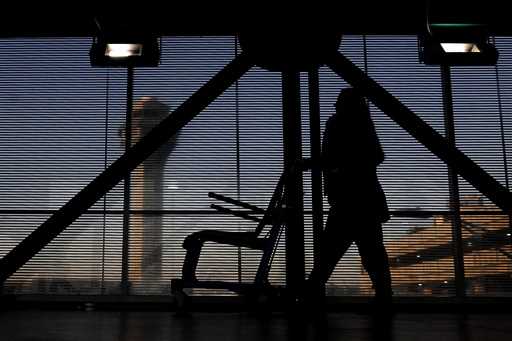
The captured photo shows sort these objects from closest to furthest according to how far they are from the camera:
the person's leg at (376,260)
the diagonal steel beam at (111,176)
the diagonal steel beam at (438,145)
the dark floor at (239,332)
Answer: the dark floor at (239,332) → the person's leg at (376,260) → the diagonal steel beam at (111,176) → the diagonal steel beam at (438,145)

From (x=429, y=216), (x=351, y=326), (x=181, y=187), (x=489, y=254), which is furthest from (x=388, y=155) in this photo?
(x=351, y=326)

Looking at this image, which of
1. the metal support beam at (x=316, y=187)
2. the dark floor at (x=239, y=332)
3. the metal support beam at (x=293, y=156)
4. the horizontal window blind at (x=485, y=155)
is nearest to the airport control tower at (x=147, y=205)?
the metal support beam at (x=293, y=156)

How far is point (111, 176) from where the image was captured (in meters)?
4.66

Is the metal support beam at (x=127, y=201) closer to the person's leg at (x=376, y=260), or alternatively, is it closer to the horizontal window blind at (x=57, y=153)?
the horizontal window blind at (x=57, y=153)

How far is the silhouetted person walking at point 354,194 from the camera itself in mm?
3436

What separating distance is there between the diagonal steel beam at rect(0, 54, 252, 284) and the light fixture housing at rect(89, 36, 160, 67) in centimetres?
53

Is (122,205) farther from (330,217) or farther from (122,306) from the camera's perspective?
(330,217)

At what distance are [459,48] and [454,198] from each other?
134 cm

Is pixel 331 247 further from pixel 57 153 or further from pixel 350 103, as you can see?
pixel 57 153

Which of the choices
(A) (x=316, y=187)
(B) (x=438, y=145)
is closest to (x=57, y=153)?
(A) (x=316, y=187)

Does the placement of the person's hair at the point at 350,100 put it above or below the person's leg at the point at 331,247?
above

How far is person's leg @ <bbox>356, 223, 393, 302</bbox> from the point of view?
3.38m

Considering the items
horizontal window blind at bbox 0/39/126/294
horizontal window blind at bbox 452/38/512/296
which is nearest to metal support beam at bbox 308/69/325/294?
horizontal window blind at bbox 452/38/512/296

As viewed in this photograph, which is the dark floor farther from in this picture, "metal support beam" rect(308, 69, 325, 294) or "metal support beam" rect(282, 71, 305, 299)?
"metal support beam" rect(308, 69, 325, 294)
